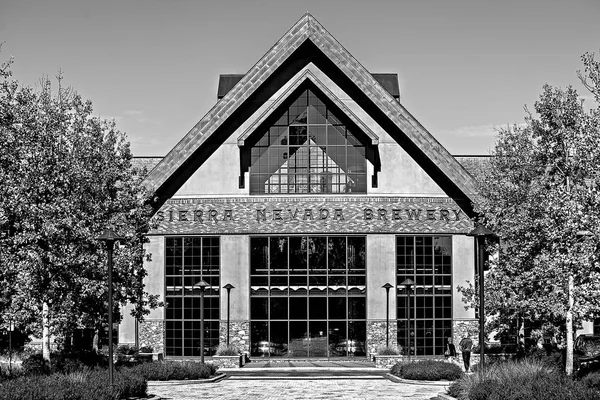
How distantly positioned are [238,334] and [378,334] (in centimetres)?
683

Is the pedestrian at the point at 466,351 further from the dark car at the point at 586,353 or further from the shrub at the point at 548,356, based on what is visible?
the dark car at the point at 586,353

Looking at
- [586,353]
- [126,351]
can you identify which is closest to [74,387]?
[126,351]

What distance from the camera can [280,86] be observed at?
46906mm

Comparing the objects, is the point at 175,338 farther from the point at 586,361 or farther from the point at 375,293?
the point at 586,361

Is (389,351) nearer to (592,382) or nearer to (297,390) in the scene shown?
(297,390)

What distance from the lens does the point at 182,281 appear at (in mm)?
45844

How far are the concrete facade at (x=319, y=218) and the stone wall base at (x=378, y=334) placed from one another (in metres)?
0.05

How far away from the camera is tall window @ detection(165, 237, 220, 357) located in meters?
45.7

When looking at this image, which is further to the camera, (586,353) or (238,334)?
(238,334)

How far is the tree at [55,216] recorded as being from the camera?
30297 mm

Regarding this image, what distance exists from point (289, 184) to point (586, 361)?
17559mm

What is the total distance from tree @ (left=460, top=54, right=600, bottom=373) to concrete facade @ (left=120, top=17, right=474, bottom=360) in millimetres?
6409

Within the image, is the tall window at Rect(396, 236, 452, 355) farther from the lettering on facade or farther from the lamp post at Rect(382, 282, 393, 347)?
the lettering on facade

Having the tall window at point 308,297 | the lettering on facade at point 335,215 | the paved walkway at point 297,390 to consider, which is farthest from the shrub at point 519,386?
the lettering on facade at point 335,215
